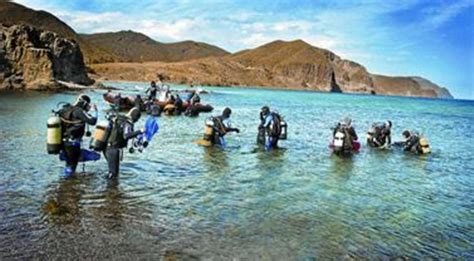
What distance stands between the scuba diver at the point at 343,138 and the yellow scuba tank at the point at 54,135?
8.87m

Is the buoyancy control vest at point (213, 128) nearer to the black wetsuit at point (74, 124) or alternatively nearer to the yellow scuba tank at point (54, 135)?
the black wetsuit at point (74, 124)

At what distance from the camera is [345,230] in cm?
840

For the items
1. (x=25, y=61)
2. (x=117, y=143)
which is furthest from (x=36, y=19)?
(x=117, y=143)

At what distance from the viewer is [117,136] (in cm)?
1039

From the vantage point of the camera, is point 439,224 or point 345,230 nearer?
point 345,230

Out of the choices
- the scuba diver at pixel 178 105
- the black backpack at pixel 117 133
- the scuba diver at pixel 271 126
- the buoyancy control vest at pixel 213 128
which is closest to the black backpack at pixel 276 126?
the scuba diver at pixel 271 126

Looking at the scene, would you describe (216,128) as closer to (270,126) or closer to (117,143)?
(270,126)

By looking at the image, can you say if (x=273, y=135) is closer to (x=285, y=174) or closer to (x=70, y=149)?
(x=285, y=174)

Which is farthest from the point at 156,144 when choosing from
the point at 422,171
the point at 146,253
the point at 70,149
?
the point at 146,253

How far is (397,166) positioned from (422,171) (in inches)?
31.9

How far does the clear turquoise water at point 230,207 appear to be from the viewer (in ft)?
23.4

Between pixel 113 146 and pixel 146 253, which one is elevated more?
pixel 113 146

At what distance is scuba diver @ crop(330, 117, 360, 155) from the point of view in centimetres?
1638

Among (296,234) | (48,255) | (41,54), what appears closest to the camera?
(48,255)
